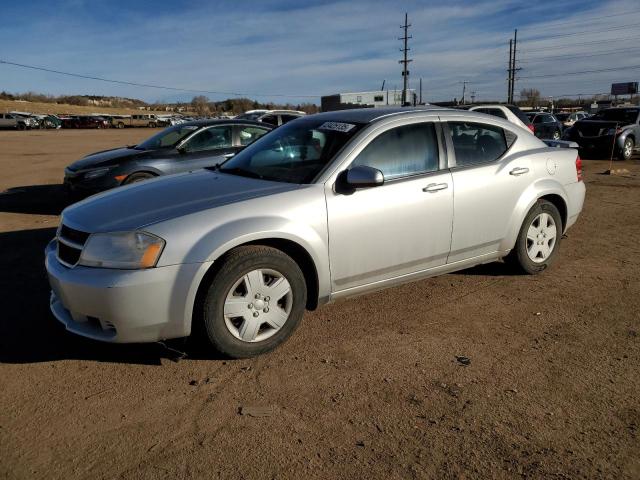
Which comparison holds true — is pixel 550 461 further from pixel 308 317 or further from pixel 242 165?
pixel 242 165

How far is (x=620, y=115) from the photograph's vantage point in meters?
18.1

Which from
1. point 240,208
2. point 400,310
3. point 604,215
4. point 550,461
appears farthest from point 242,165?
point 604,215

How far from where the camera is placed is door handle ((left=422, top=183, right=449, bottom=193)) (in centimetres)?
422

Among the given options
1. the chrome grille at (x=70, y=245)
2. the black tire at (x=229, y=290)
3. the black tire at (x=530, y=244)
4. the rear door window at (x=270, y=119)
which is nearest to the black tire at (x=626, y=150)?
the rear door window at (x=270, y=119)

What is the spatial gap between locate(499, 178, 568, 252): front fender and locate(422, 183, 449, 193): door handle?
0.88 m

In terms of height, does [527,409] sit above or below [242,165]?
below

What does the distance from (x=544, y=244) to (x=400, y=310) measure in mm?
1770

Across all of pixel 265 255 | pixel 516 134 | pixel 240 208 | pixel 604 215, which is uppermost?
pixel 516 134

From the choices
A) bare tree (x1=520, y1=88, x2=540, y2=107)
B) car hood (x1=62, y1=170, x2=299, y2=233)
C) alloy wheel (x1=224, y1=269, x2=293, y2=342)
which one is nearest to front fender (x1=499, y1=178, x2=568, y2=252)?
car hood (x1=62, y1=170, x2=299, y2=233)

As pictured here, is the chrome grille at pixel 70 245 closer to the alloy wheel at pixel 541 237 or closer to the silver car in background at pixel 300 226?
the silver car in background at pixel 300 226

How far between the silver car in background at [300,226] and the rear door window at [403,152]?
0.01 metres

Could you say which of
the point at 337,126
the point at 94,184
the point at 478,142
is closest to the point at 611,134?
the point at 478,142

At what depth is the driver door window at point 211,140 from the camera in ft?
28.6

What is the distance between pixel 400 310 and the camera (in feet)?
14.5
